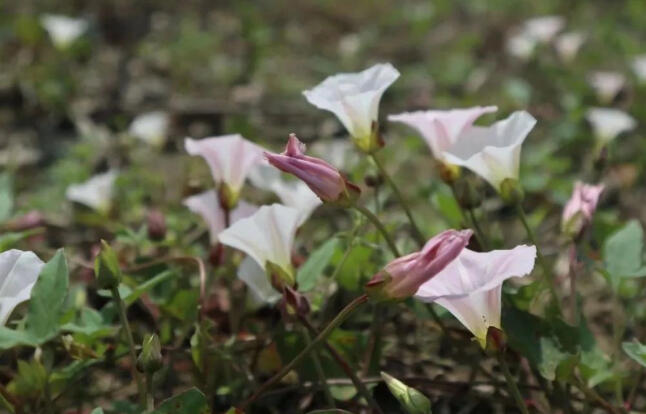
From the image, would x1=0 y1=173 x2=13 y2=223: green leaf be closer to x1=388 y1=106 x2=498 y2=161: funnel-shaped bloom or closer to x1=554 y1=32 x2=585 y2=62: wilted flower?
x1=388 y1=106 x2=498 y2=161: funnel-shaped bloom

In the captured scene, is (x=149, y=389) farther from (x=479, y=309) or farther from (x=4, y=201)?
(x=4, y=201)

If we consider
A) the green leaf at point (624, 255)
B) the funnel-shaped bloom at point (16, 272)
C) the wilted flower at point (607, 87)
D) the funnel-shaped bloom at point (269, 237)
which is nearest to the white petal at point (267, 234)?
the funnel-shaped bloom at point (269, 237)

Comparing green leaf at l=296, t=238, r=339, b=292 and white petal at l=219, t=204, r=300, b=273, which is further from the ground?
white petal at l=219, t=204, r=300, b=273

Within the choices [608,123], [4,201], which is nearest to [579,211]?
[4,201]

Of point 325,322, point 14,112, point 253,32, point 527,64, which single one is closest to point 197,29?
point 253,32

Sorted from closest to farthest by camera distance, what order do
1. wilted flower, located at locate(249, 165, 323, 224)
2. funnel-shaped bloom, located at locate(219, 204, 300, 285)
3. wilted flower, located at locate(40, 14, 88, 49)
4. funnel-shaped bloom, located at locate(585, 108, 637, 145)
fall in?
funnel-shaped bloom, located at locate(219, 204, 300, 285), wilted flower, located at locate(249, 165, 323, 224), funnel-shaped bloom, located at locate(585, 108, 637, 145), wilted flower, located at locate(40, 14, 88, 49)

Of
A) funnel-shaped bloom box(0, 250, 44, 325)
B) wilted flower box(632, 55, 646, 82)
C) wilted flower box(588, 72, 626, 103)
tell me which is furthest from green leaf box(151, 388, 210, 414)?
wilted flower box(632, 55, 646, 82)

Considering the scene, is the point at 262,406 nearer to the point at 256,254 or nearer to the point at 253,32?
the point at 256,254

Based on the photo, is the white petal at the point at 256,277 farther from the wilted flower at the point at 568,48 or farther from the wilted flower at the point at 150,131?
the wilted flower at the point at 568,48
